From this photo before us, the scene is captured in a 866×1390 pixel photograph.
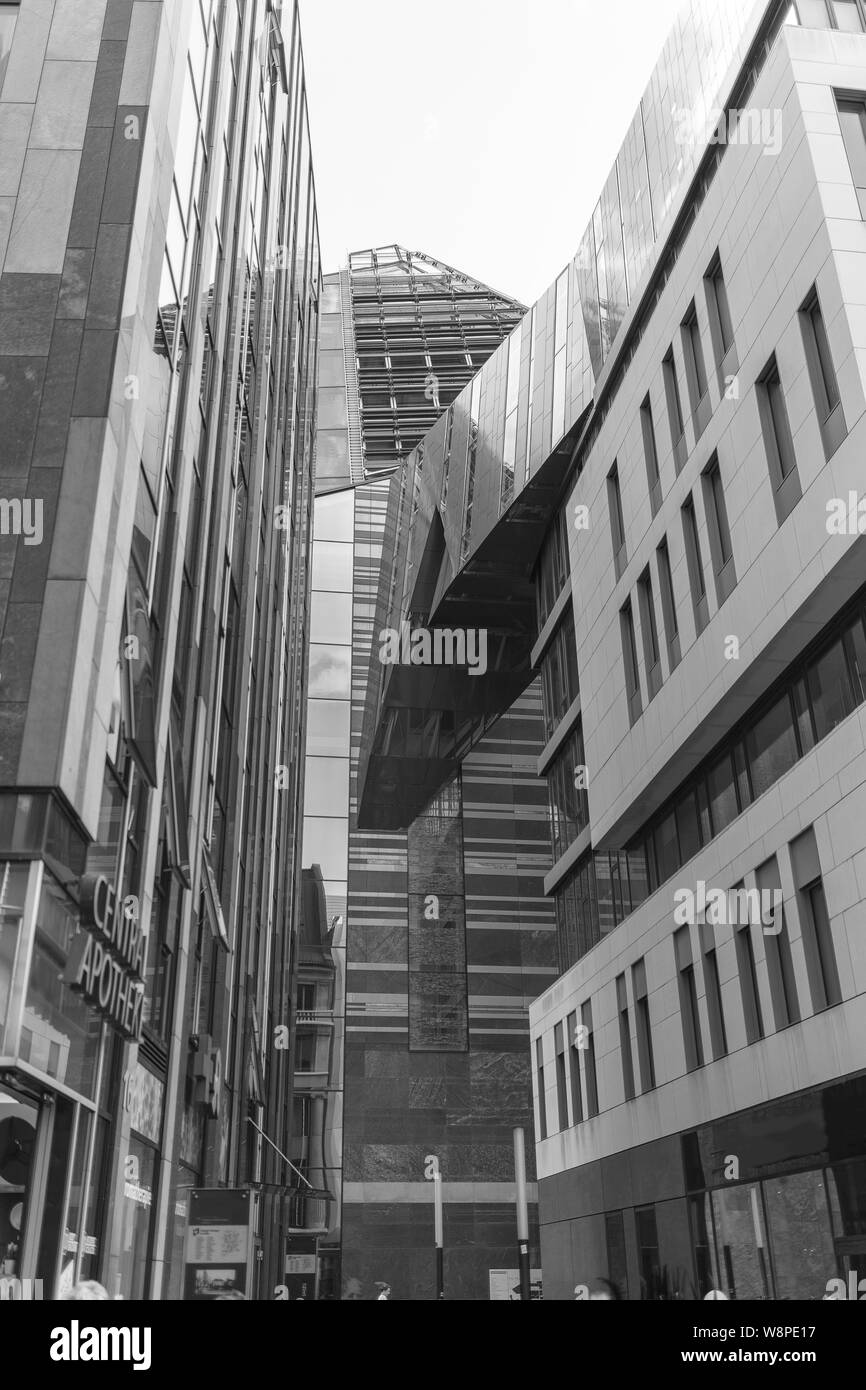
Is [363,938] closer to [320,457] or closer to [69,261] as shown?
[320,457]

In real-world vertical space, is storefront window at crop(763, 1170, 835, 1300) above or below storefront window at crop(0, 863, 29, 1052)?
below

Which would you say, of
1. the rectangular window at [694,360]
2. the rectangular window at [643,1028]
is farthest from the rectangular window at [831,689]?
the rectangular window at [643,1028]

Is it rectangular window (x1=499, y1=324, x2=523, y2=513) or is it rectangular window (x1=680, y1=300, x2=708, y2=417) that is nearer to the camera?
rectangular window (x1=680, y1=300, x2=708, y2=417)

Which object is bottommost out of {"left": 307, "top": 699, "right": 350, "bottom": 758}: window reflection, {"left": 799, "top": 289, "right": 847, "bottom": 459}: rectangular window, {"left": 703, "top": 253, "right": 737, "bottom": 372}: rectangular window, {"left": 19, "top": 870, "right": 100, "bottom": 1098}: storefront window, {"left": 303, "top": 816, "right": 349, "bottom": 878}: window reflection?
{"left": 19, "top": 870, "right": 100, "bottom": 1098}: storefront window

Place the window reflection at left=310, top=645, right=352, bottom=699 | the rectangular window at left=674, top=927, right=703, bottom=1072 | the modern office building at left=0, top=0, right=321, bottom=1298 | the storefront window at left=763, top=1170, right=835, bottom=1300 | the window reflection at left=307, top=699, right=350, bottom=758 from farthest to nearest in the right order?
the window reflection at left=310, top=645, right=352, bottom=699 → the window reflection at left=307, top=699, right=350, bottom=758 → the rectangular window at left=674, top=927, right=703, bottom=1072 → the storefront window at left=763, top=1170, right=835, bottom=1300 → the modern office building at left=0, top=0, right=321, bottom=1298

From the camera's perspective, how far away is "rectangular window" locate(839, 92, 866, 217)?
23.3 meters

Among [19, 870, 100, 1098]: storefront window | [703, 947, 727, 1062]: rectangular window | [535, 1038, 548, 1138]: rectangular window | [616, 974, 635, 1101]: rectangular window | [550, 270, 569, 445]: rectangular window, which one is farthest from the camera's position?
[535, 1038, 548, 1138]: rectangular window

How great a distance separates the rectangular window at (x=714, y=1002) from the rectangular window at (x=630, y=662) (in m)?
7.85

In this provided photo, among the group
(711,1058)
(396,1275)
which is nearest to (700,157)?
(711,1058)

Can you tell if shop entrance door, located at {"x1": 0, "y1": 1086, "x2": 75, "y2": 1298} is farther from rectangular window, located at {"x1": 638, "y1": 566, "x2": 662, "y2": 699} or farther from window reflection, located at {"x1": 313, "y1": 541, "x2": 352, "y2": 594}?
window reflection, located at {"x1": 313, "y1": 541, "x2": 352, "y2": 594}

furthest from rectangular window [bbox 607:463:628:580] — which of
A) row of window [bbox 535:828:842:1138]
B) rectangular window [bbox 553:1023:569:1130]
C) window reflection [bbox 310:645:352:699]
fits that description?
window reflection [bbox 310:645:352:699]

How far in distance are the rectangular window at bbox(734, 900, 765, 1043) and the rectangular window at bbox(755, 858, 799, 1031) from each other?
2.78 ft

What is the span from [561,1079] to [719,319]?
24292 millimetres

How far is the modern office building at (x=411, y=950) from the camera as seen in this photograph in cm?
4341
